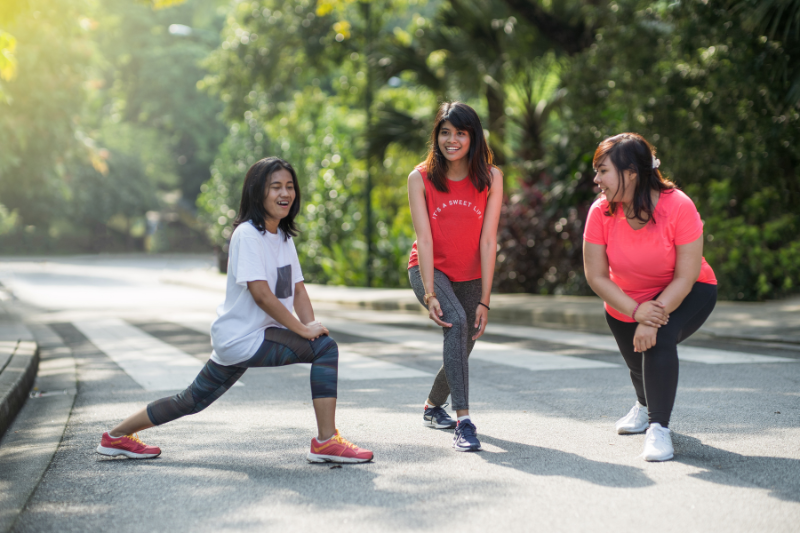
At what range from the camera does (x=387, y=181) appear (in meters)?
25.1

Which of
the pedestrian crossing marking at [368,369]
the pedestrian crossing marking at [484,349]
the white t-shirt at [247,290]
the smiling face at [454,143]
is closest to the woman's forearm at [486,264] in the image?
the smiling face at [454,143]

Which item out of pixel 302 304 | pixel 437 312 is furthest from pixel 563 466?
pixel 302 304

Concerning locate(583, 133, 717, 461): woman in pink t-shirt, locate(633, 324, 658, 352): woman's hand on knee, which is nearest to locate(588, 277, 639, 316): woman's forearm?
locate(583, 133, 717, 461): woman in pink t-shirt

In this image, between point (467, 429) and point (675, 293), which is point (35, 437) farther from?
point (675, 293)

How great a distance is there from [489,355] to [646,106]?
6.38 m

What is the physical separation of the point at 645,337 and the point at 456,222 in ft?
3.65

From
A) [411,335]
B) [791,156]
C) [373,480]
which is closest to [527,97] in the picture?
[791,156]

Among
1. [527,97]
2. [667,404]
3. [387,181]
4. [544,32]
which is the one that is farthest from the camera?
[387,181]

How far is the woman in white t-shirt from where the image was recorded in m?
3.94

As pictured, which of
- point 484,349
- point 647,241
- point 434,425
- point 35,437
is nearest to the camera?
point 647,241

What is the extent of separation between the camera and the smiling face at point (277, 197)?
4035 mm

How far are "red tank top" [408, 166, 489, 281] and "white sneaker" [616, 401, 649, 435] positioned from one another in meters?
1.20

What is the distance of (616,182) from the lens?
415 cm

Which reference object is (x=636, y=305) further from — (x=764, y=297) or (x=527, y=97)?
(x=527, y=97)
